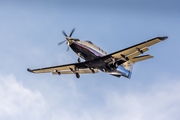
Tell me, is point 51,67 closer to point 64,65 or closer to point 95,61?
point 64,65

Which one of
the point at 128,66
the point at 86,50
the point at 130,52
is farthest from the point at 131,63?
the point at 86,50

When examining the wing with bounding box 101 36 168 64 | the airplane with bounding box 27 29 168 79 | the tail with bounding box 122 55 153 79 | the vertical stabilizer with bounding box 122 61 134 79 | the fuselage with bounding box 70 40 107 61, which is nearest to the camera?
the wing with bounding box 101 36 168 64

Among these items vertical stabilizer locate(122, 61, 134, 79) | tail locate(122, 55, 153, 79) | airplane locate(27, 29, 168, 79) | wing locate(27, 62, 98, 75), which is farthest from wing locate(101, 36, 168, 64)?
wing locate(27, 62, 98, 75)

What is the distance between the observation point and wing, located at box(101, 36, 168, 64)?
40938 millimetres

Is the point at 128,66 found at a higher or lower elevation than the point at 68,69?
lower

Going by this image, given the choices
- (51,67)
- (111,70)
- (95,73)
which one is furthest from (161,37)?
(51,67)

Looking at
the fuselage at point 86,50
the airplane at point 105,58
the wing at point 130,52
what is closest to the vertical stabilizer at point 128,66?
the airplane at point 105,58

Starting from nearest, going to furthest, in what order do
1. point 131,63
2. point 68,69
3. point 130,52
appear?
1. point 130,52
2. point 131,63
3. point 68,69

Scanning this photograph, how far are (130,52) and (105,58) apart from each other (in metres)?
4.14

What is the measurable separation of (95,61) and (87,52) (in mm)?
2042

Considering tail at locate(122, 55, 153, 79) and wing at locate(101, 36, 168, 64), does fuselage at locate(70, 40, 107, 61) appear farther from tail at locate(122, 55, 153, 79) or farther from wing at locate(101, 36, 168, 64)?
tail at locate(122, 55, 153, 79)

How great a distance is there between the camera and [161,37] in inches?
1537

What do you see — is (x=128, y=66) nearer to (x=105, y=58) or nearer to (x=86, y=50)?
(x=105, y=58)

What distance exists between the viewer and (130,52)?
43.8 m
